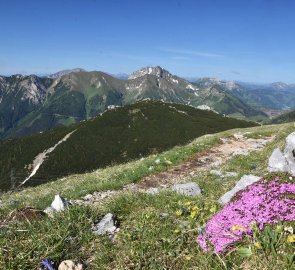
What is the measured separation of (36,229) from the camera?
26.3 ft

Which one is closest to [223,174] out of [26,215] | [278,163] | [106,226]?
[278,163]

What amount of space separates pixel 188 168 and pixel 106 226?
14770 millimetres

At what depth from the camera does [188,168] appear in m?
23.0

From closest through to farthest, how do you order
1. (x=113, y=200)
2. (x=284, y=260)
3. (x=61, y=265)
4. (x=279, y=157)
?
(x=284, y=260)
(x=61, y=265)
(x=113, y=200)
(x=279, y=157)

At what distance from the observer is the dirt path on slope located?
56.0 feet

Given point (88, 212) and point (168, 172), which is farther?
point (168, 172)

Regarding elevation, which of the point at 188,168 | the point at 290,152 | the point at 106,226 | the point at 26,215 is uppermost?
the point at 290,152

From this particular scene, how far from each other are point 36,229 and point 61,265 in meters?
1.65

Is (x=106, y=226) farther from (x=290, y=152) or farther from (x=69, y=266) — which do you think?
(x=290, y=152)

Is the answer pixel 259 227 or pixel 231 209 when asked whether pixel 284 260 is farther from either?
pixel 231 209

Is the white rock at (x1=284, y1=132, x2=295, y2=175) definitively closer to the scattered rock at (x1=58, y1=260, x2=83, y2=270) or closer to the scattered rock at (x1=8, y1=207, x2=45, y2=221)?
the scattered rock at (x1=8, y1=207, x2=45, y2=221)

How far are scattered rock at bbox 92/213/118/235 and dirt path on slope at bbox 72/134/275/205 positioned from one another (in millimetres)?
4353


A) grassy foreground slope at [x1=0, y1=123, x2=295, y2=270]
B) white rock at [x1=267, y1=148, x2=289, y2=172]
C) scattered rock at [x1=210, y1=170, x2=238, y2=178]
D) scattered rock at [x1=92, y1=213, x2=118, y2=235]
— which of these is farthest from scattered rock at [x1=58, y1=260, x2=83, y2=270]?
scattered rock at [x1=210, y1=170, x2=238, y2=178]

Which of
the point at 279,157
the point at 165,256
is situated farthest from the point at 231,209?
the point at 279,157
